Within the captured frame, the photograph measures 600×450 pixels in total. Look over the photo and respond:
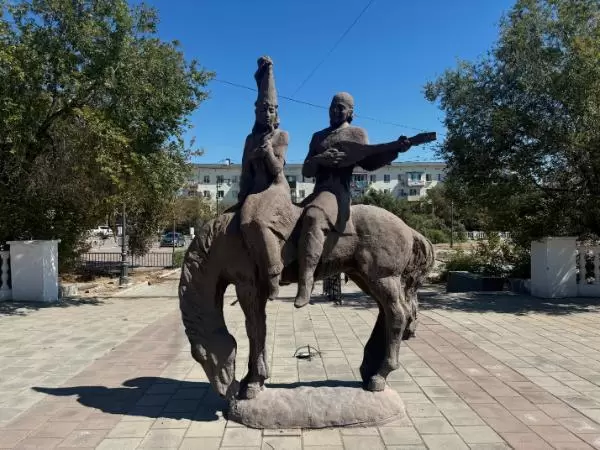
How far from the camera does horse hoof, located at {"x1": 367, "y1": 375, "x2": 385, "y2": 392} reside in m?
4.30

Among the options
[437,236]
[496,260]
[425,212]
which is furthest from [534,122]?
[425,212]

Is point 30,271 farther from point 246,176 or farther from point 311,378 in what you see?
point 246,176

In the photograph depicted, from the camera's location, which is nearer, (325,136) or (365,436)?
(365,436)

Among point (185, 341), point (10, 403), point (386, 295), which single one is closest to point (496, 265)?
point (185, 341)

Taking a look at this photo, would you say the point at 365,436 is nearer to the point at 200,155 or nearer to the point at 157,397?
the point at 157,397

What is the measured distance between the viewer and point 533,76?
10.6 meters

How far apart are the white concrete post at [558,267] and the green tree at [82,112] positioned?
31.5ft

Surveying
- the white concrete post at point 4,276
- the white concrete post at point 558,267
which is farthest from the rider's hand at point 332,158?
the white concrete post at point 4,276

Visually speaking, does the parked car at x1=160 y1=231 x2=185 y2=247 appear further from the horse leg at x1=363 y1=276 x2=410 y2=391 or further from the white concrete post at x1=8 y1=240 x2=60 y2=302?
the horse leg at x1=363 y1=276 x2=410 y2=391

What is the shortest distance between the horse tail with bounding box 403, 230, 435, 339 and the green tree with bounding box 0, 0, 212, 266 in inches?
296

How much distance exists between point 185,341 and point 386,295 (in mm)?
4451

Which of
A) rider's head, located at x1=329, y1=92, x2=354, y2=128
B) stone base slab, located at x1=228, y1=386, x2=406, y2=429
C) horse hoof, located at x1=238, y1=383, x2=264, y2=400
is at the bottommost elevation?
stone base slab, located at x1=228, y1=386, x2=406, y2=429

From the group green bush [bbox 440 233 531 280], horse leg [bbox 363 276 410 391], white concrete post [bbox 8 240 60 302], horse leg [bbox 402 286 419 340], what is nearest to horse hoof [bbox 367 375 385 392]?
horse leg [bbox 363 276 410 391]

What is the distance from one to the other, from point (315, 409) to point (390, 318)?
3.45 feet
